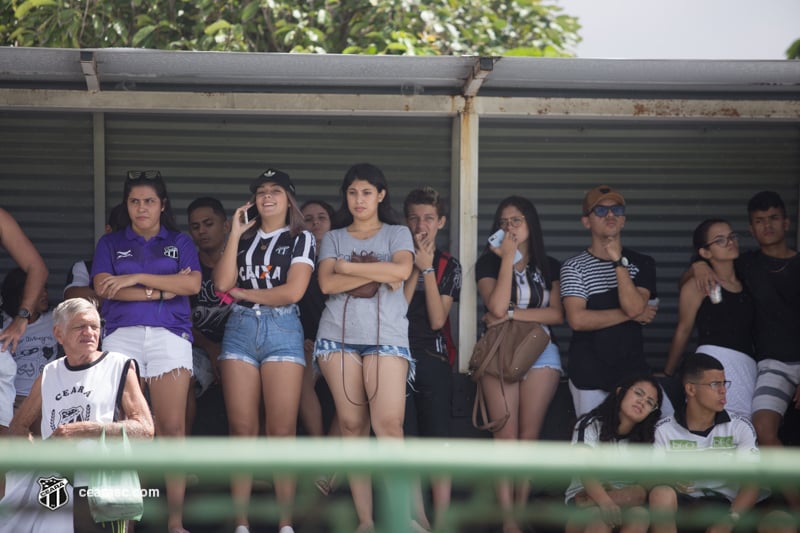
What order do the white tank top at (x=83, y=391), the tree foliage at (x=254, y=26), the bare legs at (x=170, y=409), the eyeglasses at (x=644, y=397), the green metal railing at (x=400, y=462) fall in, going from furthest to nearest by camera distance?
the tree foliage at (x=254, y=26) < the eyeglasses at (x=644, y=397) < the bare legs at (x=170, y=409) < the white tank top at (x=83, y=391) < the green metal railing at (x=400, y=462)

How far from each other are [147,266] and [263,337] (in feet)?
2.40

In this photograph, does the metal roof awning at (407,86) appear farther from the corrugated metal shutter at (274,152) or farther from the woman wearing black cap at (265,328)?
the woman wearing black cap at (265,328)

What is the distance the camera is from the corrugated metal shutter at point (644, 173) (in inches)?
292

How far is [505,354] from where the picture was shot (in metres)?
6.16

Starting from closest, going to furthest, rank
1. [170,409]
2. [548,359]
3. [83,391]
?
1. [83,391]
2. [170,409]
3. [548,359]

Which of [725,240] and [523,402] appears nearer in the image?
[523,402]

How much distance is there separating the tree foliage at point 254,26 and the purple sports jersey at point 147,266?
11.9ft

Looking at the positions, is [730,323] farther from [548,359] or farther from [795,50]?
[795,50]

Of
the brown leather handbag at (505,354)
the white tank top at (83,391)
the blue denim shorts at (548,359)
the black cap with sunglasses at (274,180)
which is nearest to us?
the white tank top at (83,391)

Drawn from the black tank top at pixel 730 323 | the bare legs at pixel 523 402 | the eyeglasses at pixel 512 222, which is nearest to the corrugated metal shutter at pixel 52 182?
the eyeglasses at pixel 512 222

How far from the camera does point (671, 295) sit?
7441 millimetres

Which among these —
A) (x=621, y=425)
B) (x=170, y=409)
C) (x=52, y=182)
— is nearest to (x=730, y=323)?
(x=621, y=425)

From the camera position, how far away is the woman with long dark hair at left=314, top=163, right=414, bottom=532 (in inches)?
225

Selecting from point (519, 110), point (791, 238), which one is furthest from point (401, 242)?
point (791, 238)
